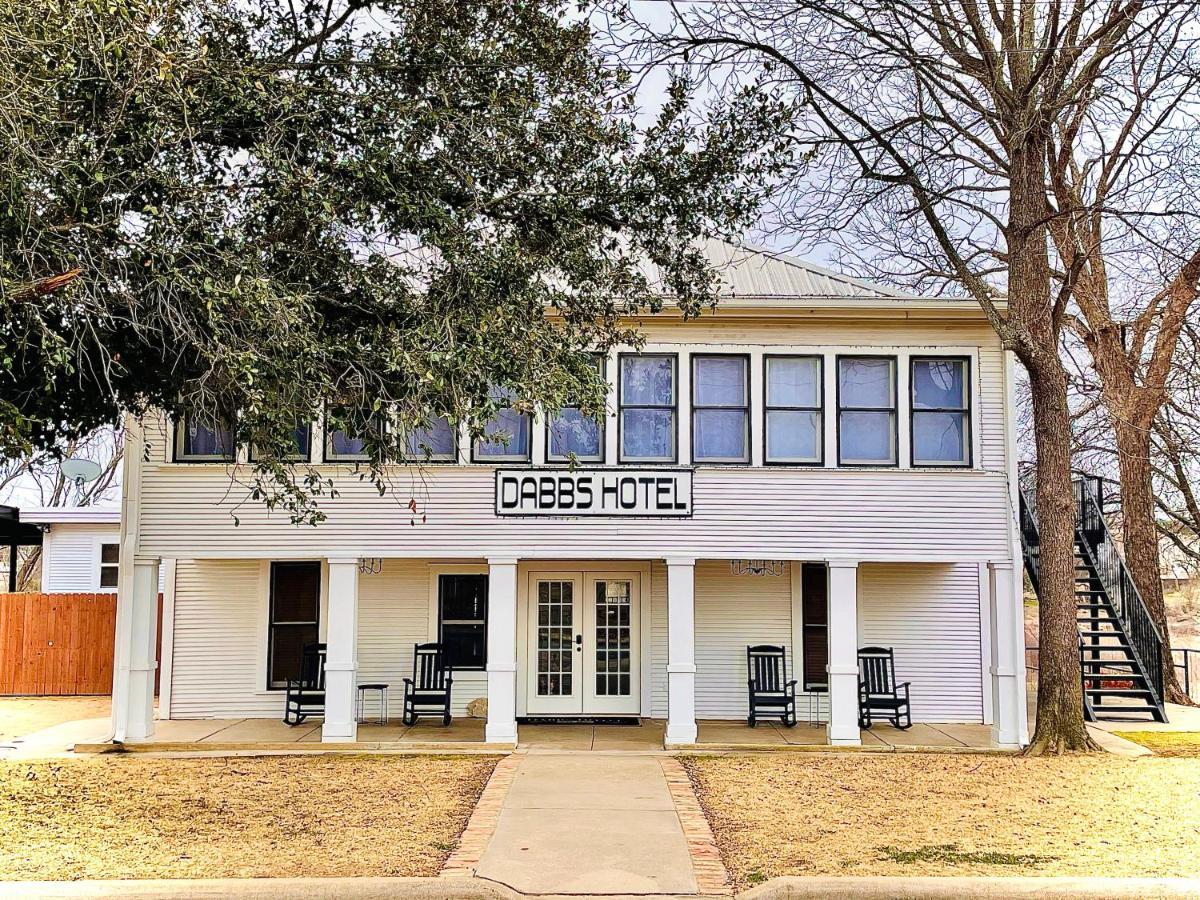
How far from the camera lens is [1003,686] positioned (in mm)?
12992

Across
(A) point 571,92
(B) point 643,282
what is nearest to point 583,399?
(B) point 643,282

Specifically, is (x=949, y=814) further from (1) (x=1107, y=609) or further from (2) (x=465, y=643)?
(1) (x=1107, y=609)

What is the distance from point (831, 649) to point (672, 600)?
1.95m

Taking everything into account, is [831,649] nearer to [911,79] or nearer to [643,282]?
[643,282]

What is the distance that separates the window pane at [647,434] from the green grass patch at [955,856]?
6.35 m

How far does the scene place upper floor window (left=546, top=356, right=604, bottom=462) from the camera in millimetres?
13430

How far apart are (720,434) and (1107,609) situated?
6.42 metres

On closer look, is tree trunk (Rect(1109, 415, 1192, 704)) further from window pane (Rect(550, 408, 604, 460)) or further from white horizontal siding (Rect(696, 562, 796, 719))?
window pane (Rect(550, 408, 604, 460))

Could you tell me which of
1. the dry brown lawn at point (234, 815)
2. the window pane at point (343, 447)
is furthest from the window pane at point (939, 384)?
the window pane at point (343, 447)

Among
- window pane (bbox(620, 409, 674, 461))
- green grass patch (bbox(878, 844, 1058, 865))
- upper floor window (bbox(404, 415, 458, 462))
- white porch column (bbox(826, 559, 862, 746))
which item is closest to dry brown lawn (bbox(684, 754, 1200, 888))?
green grass patch (bbox(878, 844, 1058, 865))

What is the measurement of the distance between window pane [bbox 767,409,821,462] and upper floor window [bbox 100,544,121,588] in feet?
41.6

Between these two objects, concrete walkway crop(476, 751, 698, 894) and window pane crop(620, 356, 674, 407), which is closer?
concrete walkway crop(476, 751, 698, 894)

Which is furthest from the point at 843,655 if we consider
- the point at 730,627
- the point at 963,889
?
the point at 963,889

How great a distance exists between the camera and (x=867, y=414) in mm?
13539
